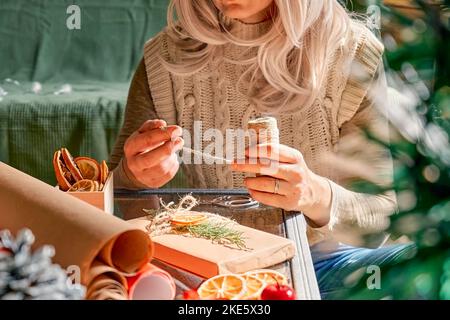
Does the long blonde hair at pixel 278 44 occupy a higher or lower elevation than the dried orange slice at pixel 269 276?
higher

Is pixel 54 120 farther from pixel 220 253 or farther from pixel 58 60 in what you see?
pixel 220 253

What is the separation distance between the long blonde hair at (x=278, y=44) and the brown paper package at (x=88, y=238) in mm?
538

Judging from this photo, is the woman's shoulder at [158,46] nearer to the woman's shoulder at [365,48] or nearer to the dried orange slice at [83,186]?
the woman's shoulder at [365,48]

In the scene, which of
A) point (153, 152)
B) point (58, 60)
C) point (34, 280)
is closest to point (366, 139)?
point (153, 152)

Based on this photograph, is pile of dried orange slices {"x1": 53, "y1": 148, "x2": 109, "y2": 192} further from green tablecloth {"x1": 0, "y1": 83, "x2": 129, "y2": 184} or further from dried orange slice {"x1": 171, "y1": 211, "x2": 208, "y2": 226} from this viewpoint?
green tablecloth {"x1": 0, "y1": 83, "x2": 129, "y2": 184}

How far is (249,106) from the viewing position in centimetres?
127

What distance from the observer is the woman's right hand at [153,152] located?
1.02 meters

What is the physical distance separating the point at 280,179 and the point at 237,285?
301 mm

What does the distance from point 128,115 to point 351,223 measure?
433 millimetres

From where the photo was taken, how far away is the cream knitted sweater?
124 cm

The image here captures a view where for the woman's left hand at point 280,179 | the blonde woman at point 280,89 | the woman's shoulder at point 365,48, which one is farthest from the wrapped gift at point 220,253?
the woman's shoulder at point 365,48

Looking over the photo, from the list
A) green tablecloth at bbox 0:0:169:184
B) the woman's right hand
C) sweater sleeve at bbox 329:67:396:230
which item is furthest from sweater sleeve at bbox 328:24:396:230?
green tablecloth at bbox 0:0:169:184

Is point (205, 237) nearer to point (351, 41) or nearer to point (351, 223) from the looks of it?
point (351, 223)

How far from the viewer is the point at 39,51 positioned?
1.37 metres
